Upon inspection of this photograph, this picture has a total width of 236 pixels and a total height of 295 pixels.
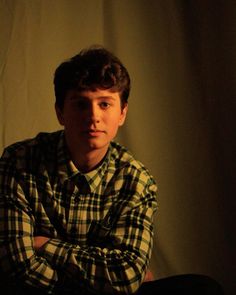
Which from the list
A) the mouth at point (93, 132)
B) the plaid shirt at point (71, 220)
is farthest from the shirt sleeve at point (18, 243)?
the mouth at point (93, 132)

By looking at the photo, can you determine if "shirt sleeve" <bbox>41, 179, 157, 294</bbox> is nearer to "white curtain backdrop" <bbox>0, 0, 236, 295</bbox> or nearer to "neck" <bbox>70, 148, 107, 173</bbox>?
"neck" <bbox>70, 148, 107, 173</bbox>

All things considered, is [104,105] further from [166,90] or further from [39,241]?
[166,90]

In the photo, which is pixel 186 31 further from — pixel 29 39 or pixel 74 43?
pixel 29 39

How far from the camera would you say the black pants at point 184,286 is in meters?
1.05

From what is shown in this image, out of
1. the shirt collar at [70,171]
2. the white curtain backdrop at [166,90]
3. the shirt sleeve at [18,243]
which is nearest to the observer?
the shirt sleeve at [18,243]

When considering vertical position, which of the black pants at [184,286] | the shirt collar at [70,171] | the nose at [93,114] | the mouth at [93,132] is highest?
the nose at [93,114]

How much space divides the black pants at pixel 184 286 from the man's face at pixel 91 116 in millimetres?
441

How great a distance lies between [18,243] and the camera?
3.32 feet

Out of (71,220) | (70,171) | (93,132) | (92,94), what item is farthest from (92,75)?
(71,220)

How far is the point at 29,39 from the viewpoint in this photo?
149 centimetres

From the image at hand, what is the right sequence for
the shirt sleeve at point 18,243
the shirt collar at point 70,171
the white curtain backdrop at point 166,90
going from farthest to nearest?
the white curtain backdrop at point 166,90, the shirt collar at point 70,171, the shirt sleeve at point 18,243

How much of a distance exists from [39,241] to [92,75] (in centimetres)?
48

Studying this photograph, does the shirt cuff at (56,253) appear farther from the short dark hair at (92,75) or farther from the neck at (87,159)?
the short dark hair at (92,75)

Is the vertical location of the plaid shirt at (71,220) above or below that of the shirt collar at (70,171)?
below
